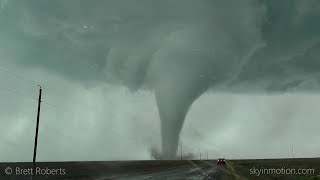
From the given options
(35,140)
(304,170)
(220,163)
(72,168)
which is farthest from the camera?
(220,163)

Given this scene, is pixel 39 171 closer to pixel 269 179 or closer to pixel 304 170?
pixel 269 179

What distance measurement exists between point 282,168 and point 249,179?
9530mm

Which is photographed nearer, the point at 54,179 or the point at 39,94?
the point at 39,94

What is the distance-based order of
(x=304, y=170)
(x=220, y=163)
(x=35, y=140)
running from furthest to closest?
(x=220, y=163) → (x=304, y=170) → (x=35, y=140)

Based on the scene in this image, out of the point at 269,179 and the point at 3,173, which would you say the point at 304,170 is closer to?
the point at 269,179

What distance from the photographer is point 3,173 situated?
6059 cm

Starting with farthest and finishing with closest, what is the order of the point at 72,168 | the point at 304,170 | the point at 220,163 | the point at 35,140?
the point at 220,163 → the point at 72,168 → the point at 304,170 → the point at 35,140

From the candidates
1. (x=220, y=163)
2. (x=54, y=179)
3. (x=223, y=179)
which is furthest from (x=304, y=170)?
(x=220, y=163)

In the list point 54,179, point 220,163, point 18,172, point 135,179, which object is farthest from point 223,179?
point 220,163

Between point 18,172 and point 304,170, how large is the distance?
4298cm

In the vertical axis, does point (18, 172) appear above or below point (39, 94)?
below

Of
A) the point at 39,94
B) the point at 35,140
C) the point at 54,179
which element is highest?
the point at 39,94

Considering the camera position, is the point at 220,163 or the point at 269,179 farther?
the point at 220,163

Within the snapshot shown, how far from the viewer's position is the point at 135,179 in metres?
61.2
